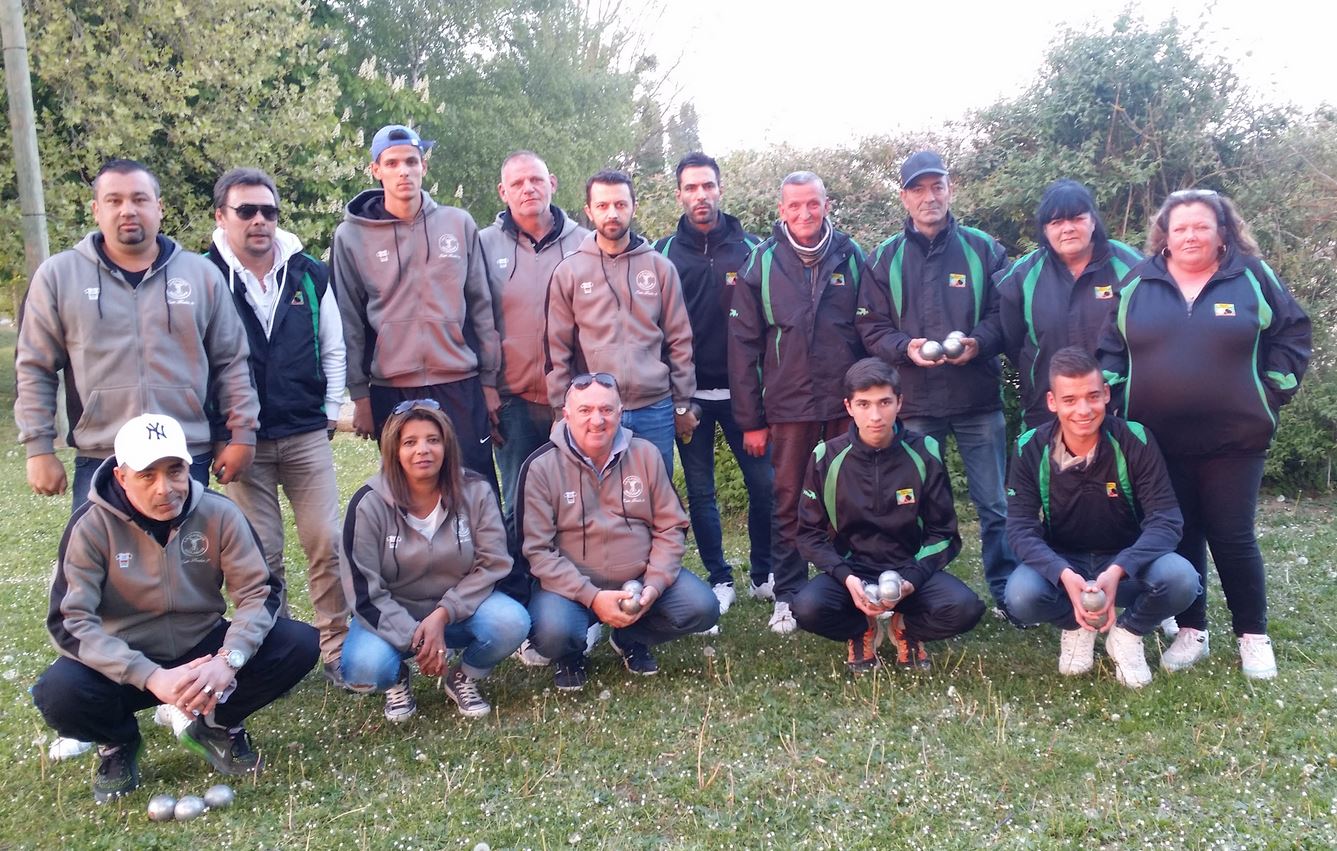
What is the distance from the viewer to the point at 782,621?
580cm

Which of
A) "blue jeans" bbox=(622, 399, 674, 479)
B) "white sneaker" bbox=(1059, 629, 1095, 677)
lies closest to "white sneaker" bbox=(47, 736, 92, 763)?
"blue jeans" bbox=(622, 399, 674, 479)

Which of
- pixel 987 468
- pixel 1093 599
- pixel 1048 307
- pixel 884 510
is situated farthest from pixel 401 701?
pixel 1048 307

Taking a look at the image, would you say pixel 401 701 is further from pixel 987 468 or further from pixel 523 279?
pixel 987 468

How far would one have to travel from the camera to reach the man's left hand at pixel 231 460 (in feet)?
15.8

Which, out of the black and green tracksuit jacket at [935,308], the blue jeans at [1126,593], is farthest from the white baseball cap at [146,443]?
the blue jeans at [1126,593]

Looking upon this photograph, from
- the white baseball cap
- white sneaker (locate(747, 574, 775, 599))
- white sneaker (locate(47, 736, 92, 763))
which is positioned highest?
the white baseball cap

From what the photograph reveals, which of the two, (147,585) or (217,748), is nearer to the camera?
(147,585)

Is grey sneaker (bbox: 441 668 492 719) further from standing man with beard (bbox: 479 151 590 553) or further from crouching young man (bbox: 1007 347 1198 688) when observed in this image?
crouching young man (bbox: 1007 347 1198 688)

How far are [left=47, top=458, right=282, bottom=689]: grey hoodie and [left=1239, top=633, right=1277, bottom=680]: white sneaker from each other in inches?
171

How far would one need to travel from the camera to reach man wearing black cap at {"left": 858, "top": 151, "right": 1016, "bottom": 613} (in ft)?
18.2

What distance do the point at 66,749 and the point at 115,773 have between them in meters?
0.53

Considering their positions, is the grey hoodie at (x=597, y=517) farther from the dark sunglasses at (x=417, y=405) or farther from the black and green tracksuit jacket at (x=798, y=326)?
the black and green tracksuit jacket at (x=798, y=326)

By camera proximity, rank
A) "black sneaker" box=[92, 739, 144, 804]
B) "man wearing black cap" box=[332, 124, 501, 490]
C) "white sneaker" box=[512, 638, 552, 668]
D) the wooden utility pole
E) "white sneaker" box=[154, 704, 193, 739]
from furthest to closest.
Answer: the wooden utility pole
"white sneaker" box=[512, 638, 552, 668]
"man wearing black cap" box=[332, 124, 501, 490]
"white sneaker" box=[154, 704, 193, 739]
"black sneaker" box=[92, 739, 144, 804]

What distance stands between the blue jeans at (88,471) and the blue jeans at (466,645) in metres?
0.97
